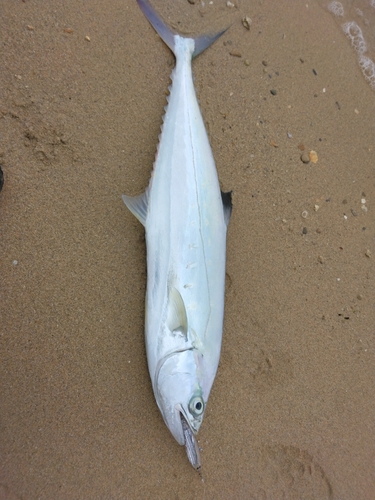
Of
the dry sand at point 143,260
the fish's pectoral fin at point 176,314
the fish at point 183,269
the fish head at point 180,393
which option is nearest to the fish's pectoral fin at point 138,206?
the fish at point 183,269

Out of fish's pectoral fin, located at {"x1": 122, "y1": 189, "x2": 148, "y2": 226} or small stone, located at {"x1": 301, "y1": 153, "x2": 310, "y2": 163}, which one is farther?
small stone, located at {"x1": 301, "y1": 153, "x2": 310, "y2": 163}

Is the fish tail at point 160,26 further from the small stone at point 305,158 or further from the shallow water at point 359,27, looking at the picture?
the shallow water at point 359,27

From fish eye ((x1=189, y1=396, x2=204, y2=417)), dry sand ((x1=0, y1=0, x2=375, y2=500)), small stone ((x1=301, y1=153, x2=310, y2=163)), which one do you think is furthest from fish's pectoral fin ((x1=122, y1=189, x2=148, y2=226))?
small stone ((x1=301, y1=153, x2=310, y2=163))

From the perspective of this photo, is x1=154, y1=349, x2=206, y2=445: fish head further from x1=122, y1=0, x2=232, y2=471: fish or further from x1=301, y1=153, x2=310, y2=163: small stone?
x1=301, y1=153, x2=310, y2=163: small stone

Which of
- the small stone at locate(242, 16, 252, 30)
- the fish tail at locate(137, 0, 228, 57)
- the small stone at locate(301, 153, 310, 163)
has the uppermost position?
the fish tail at locate(137, 0, 228, 57)

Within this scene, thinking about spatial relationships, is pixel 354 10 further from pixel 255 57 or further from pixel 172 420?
pixel 172 420
